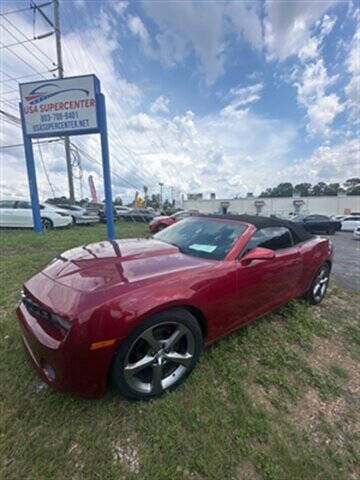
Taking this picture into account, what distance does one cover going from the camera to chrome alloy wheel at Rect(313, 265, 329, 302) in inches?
148

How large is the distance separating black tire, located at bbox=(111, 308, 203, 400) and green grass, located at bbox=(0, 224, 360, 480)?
124 millimetres

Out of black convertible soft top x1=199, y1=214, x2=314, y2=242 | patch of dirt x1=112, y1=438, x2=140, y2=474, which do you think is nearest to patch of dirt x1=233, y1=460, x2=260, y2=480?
patch of dirt x1=112, y1=438, x2=140, y2=474

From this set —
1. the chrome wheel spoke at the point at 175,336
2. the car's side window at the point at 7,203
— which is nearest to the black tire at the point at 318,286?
the chrome wheel spoke at the point at 175,336

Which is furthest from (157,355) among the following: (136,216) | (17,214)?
(136,216)

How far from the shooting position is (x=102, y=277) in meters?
1.83

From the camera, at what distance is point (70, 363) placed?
5.07 ft

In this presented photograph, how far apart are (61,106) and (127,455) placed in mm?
10709

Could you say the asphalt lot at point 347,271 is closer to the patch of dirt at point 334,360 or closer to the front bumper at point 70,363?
the patch of dirt at point 334,360

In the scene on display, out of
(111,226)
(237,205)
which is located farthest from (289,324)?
(237,205)

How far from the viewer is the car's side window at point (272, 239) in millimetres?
2743

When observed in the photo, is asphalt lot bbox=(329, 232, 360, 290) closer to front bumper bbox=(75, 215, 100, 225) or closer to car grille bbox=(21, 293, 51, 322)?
car grille bbox=(21, 293, 51, 322)

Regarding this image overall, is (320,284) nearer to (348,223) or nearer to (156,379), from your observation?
(156,379)

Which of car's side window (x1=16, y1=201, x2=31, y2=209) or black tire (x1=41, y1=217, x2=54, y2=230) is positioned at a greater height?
car's side window (x1=16, y1=201, x2=31, y2=209)

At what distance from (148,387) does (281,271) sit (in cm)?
192
